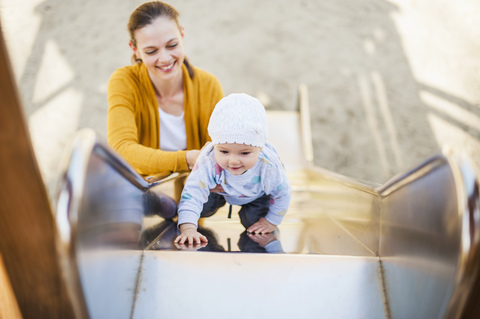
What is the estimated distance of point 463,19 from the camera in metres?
4.88

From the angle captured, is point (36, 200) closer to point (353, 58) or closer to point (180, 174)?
point (180, 174)

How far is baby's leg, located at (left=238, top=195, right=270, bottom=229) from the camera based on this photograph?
5.67ft

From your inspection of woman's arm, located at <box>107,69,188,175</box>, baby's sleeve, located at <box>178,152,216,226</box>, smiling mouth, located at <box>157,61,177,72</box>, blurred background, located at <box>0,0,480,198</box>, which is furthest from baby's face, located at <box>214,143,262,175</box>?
blurred background, located at <box>0,0,480,198</box>

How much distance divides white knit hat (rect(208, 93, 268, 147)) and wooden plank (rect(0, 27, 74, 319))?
27.0 inches

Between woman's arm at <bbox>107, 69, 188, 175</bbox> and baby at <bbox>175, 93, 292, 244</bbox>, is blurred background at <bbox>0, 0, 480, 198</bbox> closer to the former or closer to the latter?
woman's arm at <bbox>107, 69, 188, 175</bbox>

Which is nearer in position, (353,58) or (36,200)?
(36,200)

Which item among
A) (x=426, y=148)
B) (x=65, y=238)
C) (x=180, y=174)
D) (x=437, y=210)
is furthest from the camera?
(x=426, y=148)

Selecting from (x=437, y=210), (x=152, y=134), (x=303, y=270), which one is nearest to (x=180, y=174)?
(x=152, y=134)

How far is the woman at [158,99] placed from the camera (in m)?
1.76

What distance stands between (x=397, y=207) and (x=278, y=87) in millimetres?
3450

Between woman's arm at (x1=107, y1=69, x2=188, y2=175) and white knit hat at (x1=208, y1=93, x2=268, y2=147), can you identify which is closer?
white knit hat at (x1=208, y1=93, x2=268, y2=147)

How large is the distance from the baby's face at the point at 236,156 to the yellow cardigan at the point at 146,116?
0.40 metres

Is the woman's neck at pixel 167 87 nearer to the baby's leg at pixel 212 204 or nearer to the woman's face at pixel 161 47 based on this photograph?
the woman's face at pixel 161 47

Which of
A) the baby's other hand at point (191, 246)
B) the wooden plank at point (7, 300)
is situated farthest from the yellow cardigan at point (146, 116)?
the wooden plank at point (7, 300)
